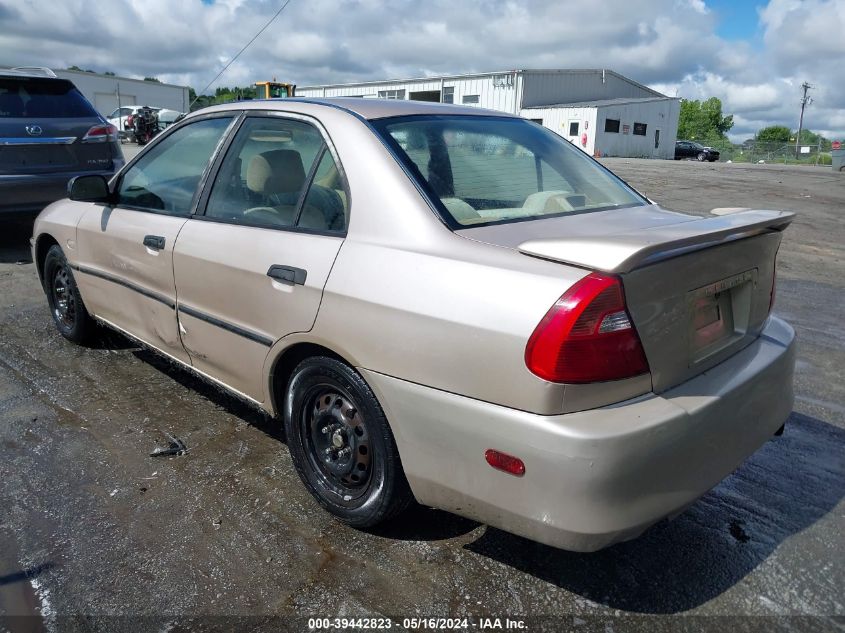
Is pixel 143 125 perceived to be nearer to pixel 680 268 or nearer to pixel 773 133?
pixel 680 268

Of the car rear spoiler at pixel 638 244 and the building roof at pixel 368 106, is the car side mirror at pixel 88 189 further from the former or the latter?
the car rear spoiler at pixel 638 244

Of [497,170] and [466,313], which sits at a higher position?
[497,170]

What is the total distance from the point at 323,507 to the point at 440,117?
1.78 metres

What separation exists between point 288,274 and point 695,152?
2026 inches

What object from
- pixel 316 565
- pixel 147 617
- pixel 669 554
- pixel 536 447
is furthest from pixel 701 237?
pixel 147 617

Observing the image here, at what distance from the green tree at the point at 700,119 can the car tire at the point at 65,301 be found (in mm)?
104185

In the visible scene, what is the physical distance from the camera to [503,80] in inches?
1565

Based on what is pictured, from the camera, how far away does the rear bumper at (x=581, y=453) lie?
1981 mm

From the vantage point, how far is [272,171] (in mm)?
3115

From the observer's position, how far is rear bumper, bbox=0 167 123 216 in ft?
22.9

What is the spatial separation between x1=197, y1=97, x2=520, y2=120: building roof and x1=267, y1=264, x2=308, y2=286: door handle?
0.71 m

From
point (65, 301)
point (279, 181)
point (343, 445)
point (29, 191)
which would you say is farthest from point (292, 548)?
point (29, 191)

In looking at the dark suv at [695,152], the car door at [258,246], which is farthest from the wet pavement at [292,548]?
the dark suv at [695,152]

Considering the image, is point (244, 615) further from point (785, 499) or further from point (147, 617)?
point (785, 499)
